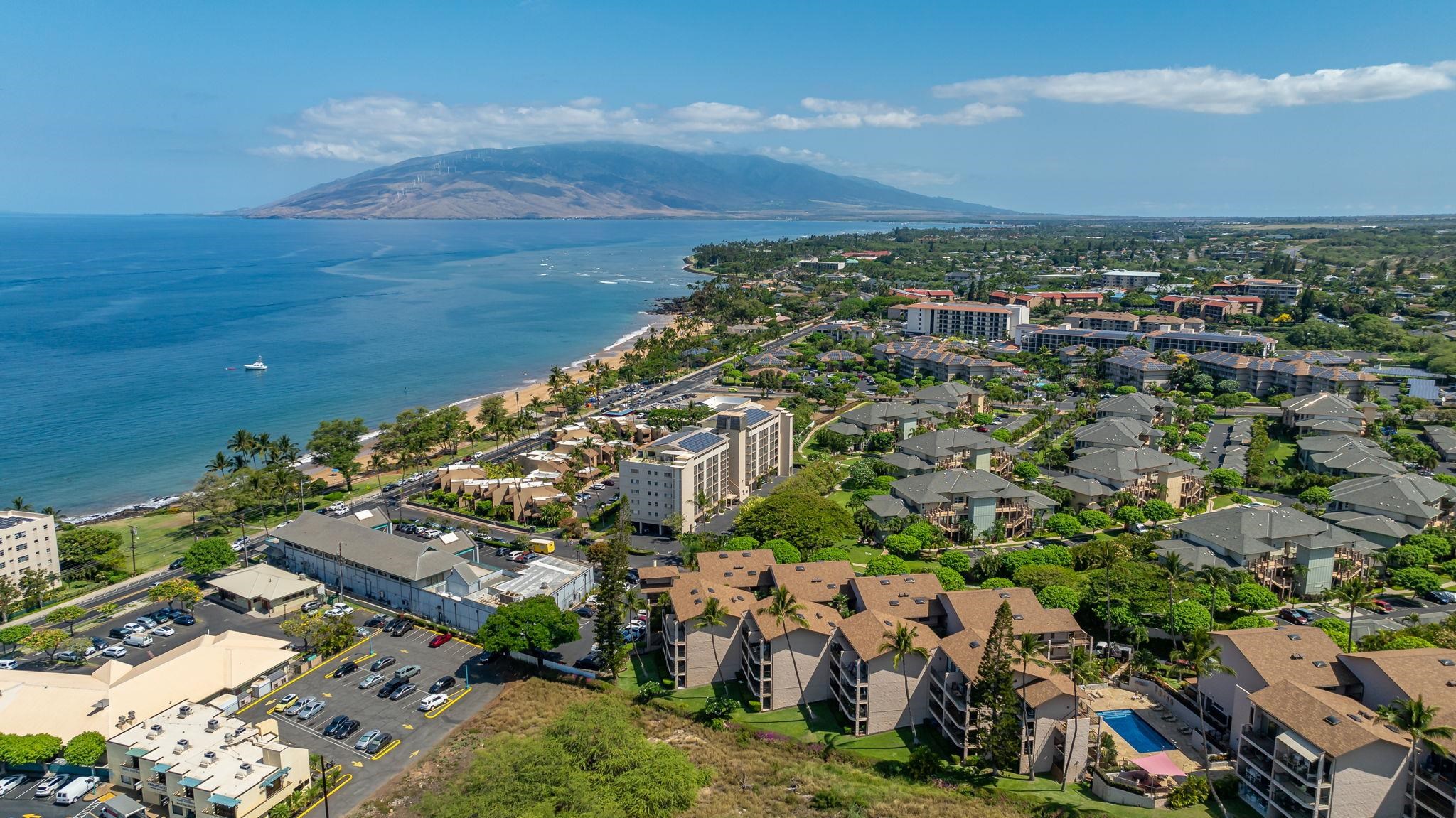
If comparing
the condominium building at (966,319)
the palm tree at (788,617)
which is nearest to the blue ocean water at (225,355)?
the condominium building at (966,319)

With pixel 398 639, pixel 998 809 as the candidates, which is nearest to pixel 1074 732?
pixel 998 809

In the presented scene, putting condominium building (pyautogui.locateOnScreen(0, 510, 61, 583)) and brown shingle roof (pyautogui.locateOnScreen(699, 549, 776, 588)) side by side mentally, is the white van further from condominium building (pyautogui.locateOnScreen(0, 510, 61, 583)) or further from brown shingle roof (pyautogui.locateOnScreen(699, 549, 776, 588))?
brown shingle roof (pyautogui.locateOnScreen(699, 549, 776, 588))

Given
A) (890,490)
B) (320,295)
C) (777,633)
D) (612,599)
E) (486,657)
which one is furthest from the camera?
(320,295)

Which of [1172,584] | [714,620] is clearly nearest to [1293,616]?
[1172,584]

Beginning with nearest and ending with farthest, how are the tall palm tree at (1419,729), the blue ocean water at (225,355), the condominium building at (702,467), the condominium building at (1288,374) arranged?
the tall palm tree at (1419,729) < the condominium building at (702,467) < the blue ocean water at (225,355) < the condominium building at (1288,374)

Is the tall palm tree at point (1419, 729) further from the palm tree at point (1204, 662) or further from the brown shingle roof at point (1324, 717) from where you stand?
the palm tree at point (1204, 662)

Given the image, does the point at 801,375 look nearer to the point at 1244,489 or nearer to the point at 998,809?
the point at 1244,489
